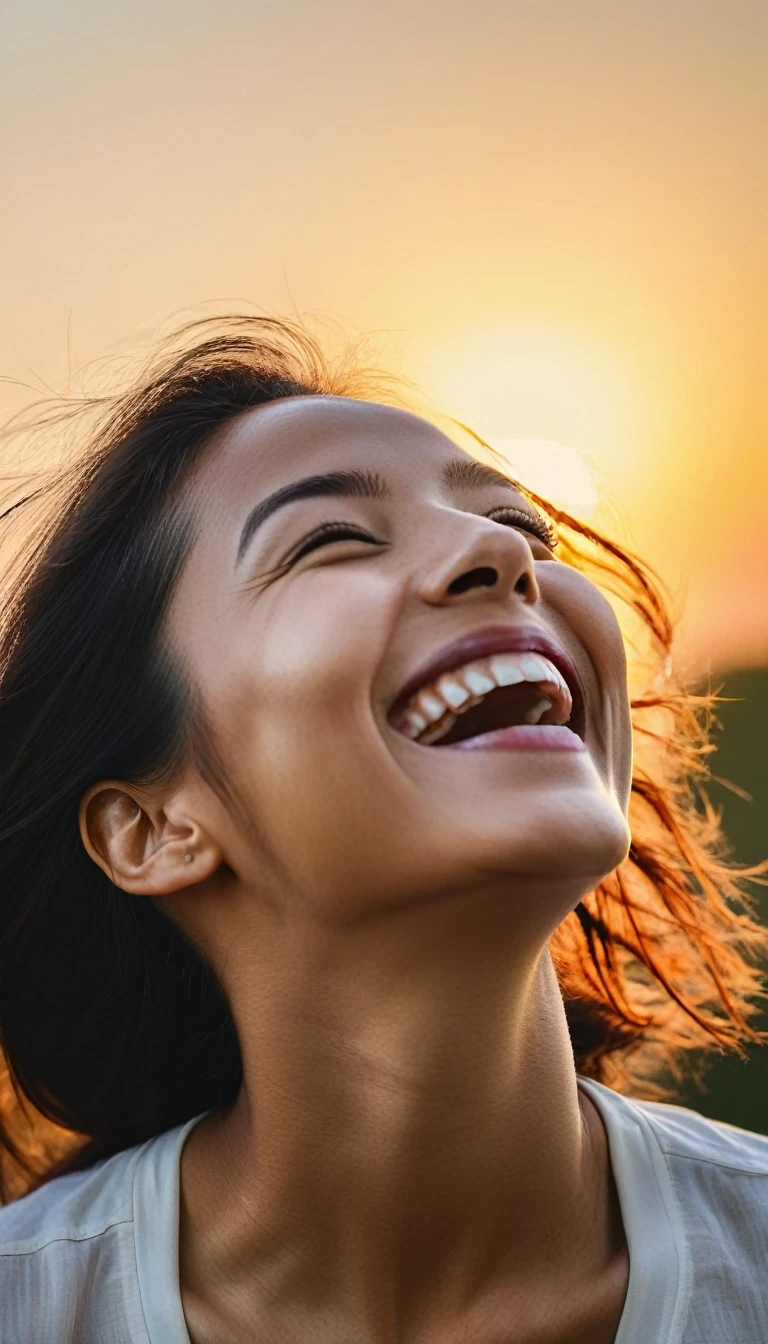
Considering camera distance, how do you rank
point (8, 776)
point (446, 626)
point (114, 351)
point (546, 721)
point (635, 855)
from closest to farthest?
1. point (446, 626)
2. point (546, 721)
3. point (8, 776)
4. point (635, 855)
5. point (114, 351)

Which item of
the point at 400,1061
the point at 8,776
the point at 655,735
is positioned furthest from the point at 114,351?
the point at 400,1061

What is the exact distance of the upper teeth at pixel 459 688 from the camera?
0.94m

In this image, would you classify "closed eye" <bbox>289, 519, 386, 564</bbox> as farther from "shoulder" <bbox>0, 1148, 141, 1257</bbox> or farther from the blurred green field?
the blurred green field

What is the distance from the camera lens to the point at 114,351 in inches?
70.0

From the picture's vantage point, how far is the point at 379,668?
0.94 metres

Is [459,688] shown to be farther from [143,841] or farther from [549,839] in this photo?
[143,841]

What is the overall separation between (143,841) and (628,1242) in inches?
21.4

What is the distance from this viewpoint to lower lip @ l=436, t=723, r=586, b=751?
931 mm

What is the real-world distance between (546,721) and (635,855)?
0.48 meters

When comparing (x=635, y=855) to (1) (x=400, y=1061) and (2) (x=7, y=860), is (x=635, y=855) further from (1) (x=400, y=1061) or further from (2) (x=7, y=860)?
(2) (x=7, y=860)

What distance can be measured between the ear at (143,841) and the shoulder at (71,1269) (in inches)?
11.9

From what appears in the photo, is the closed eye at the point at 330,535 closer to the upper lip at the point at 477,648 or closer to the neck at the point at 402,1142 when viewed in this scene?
the upper lip at the point at 477,648

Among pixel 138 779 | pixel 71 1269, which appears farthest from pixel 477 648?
pixel 71 1269

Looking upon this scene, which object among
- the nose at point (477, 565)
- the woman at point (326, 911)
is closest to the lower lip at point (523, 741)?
the woman at point (326, 911)
